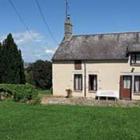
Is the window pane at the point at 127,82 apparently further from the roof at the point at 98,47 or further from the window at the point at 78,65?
the window at the point at 78,65

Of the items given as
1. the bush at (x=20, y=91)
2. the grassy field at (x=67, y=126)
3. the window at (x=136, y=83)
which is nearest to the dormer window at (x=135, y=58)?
the window at (x=136, y=83)

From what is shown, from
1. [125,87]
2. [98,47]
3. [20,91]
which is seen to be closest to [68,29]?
[98,47]

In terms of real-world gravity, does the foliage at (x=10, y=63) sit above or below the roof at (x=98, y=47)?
below

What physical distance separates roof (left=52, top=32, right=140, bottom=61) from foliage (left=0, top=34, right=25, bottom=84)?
234 inches

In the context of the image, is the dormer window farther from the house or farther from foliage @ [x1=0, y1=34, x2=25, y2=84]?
foliage @ [x1=0, y1=34, x2=25, y2=84]

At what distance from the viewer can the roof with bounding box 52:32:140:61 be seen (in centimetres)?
3825

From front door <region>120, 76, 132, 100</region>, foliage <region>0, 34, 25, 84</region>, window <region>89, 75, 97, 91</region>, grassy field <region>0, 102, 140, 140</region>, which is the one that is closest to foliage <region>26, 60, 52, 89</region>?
window <region>89, 75, 97, 91</region>

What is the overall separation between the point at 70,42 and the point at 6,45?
8.88 meters

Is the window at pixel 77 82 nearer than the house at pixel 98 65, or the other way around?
the house at pixel 98 65

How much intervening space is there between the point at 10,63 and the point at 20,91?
30.5 ft

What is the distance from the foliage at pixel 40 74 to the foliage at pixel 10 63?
45.2ft

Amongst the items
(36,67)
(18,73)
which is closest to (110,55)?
(18,73)

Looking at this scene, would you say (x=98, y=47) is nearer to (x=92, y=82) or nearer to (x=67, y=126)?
(x=92, y=82)

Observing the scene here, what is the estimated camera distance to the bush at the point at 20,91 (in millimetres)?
26348
